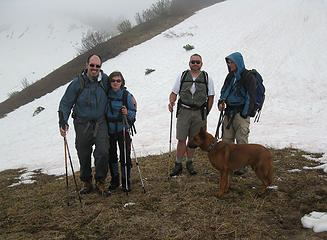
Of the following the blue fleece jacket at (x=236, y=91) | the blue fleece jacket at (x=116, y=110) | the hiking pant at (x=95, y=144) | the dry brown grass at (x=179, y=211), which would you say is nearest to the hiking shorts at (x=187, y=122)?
the blue fleece jacket at (x=236, y=91)

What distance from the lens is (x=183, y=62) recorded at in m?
21.5

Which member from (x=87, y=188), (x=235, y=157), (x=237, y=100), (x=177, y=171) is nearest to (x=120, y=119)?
(x=87, y=188)

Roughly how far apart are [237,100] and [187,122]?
1265mm

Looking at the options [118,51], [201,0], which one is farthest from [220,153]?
[201,0]

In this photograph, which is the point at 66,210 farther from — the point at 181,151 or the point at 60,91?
the point at 60,91

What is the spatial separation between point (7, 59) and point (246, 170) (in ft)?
261

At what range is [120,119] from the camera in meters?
5.07

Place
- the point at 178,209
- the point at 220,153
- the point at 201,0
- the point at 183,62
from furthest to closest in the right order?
the point at 201,0 < the point at 183,62 < the point at 220,153 < the point at 178,209

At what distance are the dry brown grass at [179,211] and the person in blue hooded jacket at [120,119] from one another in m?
0.66

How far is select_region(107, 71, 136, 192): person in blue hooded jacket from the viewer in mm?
4957

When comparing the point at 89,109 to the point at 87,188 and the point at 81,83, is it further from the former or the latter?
the point at 87,188

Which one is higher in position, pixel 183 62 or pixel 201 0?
pixel 201 0

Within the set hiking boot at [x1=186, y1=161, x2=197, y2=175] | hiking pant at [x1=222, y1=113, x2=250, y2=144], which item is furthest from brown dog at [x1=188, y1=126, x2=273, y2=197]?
hiking boot at [x1=186, y1=161, x2=197, y2=175]

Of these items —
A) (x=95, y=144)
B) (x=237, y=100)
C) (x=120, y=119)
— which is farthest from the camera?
(x=237, y=100)
